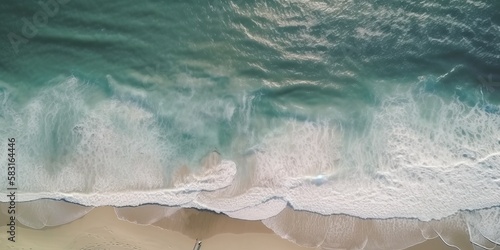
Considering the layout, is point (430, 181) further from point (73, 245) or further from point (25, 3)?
point (25, 3)

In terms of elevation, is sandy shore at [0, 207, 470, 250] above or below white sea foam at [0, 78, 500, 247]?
below

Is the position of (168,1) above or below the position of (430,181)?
above

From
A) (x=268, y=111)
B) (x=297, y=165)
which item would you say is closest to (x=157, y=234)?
(x=297, y=165)

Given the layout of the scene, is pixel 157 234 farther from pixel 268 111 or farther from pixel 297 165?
pixel 268 111

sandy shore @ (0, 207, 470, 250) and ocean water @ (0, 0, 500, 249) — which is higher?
ocean water @ (0, 0, 500, 249)

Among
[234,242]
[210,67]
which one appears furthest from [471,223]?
[210,67]
